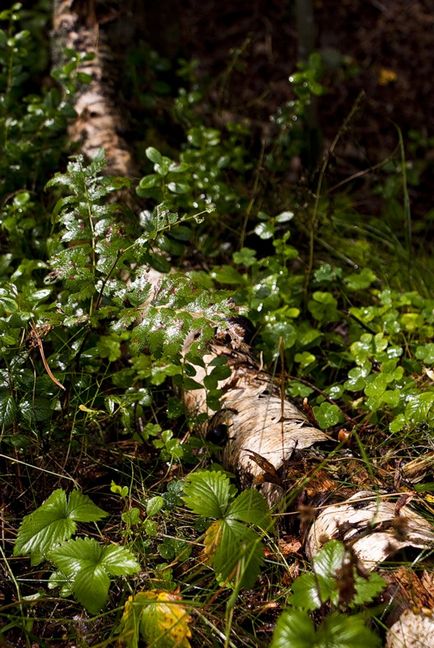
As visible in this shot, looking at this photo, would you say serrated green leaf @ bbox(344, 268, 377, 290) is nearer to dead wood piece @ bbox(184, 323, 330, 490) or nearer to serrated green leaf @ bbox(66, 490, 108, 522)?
dead wood piece @ bbox(184, 323, 330, 490)

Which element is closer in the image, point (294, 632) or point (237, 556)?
point (294, 632)

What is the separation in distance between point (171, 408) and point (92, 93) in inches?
82.3

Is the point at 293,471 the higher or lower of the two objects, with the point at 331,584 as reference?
lower

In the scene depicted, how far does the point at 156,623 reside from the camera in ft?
4.75

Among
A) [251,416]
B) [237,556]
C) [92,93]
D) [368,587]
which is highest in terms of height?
[92,93]

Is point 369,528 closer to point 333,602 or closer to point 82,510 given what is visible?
point 333,602

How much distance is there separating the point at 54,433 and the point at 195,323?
2.04ft

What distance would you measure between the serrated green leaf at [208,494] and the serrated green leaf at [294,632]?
33cm

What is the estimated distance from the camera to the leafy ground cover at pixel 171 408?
4.88 feet

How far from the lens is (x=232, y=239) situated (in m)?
3.02

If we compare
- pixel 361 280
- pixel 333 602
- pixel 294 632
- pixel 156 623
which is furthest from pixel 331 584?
pixel 361 280

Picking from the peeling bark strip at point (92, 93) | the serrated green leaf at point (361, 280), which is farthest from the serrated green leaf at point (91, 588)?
the peeling bark strip at point (92, 93)

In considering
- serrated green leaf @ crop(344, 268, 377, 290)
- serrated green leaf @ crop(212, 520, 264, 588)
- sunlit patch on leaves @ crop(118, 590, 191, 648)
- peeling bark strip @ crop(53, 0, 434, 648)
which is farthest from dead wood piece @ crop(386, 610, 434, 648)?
serrated green leaf @ crop(344, 268, 377, 290)

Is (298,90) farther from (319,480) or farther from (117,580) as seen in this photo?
(117,580)
